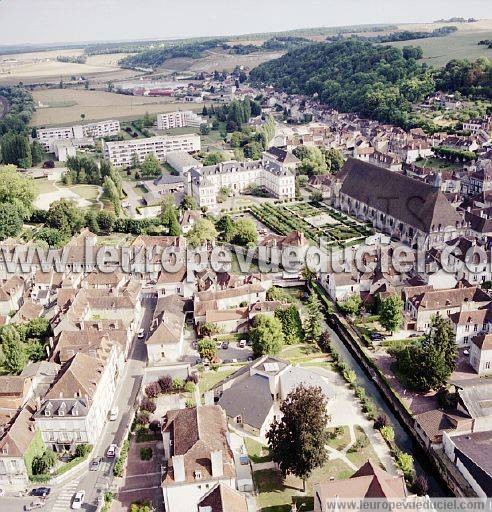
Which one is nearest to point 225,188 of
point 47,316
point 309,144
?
point 309,144

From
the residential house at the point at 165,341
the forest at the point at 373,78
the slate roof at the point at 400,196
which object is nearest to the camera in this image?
the residential house at the point at 165,341

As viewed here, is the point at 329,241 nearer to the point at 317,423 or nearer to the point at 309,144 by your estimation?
the point at 317,423

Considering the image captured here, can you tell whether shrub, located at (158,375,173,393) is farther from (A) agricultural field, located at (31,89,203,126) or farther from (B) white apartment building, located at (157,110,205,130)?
(A) agricultural field, located at (31,89,203,126)

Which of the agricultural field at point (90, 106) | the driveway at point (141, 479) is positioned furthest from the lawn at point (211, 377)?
the agricultural field at point (90, 106)

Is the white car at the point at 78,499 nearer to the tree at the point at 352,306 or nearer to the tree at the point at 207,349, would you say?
the tree at the point at 207,349

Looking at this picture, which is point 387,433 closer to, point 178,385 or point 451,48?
point 178,385

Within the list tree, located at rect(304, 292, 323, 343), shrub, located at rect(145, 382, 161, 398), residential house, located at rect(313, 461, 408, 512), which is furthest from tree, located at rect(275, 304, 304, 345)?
residential house, located at rect(313, 461, 408, 512)
